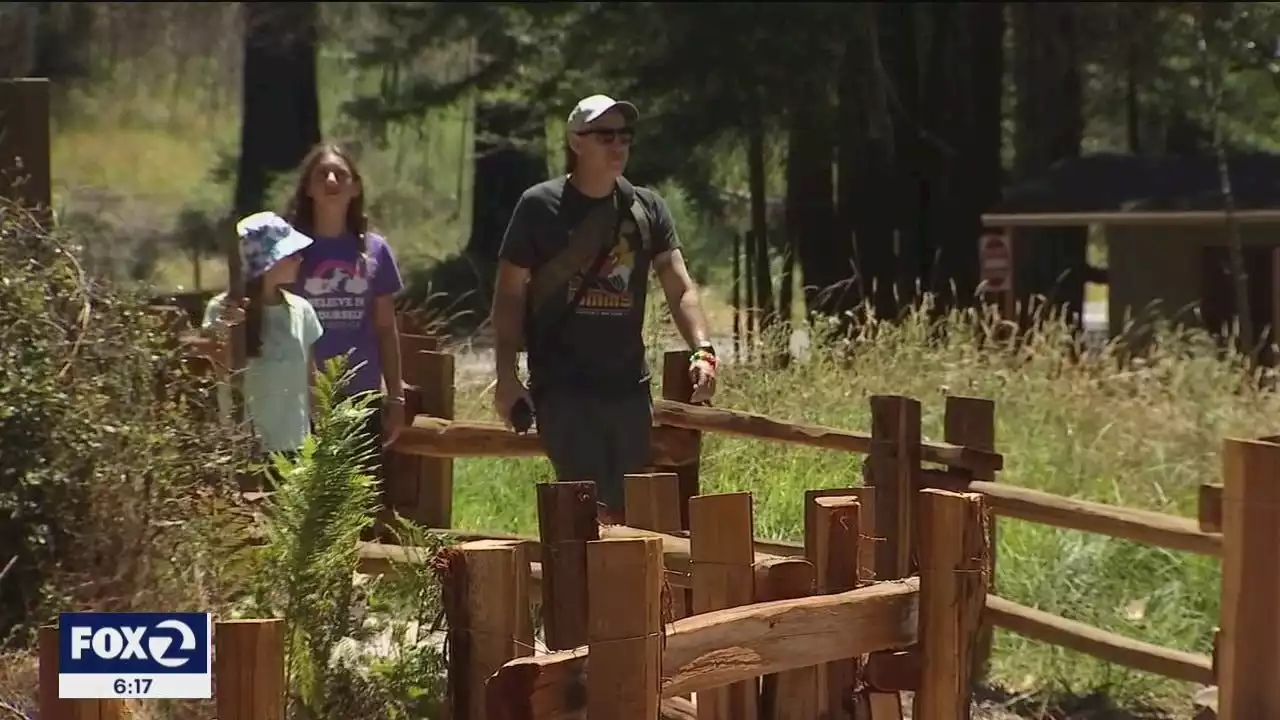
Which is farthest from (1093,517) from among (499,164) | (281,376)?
(499,164)

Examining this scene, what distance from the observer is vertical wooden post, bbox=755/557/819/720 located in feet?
10.4

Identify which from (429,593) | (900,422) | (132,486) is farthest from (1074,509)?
(132,486)

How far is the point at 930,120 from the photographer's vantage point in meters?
17.4

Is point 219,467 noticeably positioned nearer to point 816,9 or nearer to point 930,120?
point 816,9

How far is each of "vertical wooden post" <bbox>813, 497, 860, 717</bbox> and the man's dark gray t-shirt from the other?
63.2 inches

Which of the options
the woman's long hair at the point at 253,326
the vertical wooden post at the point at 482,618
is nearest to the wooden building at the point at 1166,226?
the woman's long hair at the point at 253,326

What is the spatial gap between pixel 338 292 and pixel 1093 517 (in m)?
2.44

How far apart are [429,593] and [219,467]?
33.7 inches

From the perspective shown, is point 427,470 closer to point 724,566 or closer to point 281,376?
point 281,376

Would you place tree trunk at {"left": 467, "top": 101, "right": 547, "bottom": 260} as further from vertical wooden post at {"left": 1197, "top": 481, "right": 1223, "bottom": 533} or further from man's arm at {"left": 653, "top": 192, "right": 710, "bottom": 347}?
vertical wooden post at {"left": 1197, "top": 481, "right": 1223, "bottom": 533}

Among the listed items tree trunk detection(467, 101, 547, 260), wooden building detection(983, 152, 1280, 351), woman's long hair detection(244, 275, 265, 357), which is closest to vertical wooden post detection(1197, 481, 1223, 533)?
→ woman's long hair detection(244, 275, 265, 357)

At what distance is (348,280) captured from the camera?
5430mm

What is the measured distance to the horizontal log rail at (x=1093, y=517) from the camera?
5.15 m

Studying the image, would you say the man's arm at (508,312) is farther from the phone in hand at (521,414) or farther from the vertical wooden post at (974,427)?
the vertical wooden post at (974,427)
